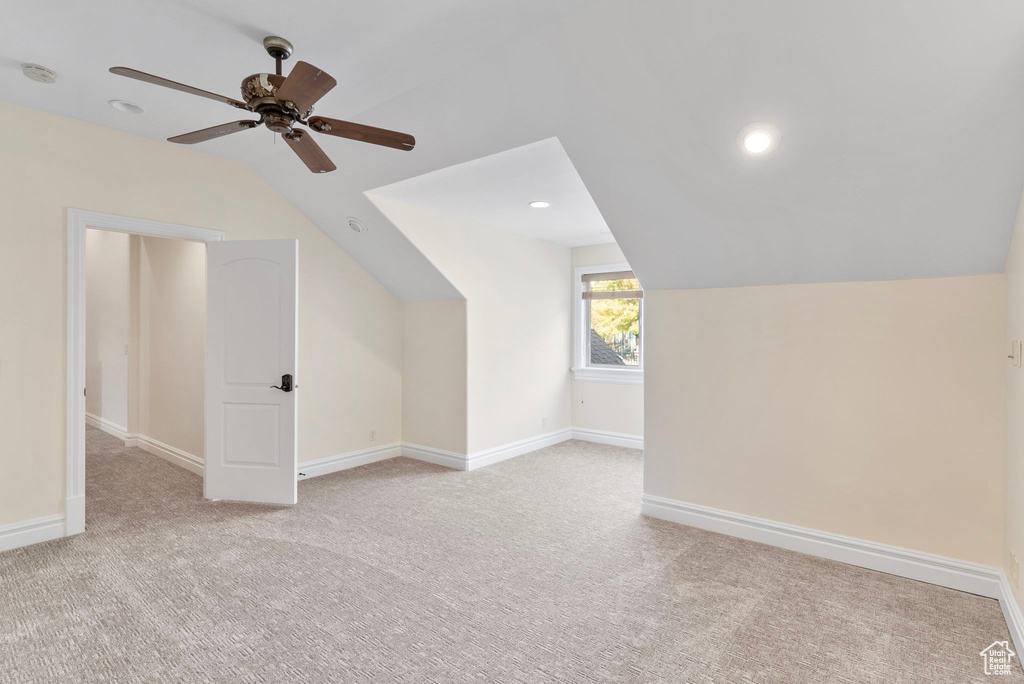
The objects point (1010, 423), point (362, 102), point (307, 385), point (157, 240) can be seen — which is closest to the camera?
point (1010, 423)

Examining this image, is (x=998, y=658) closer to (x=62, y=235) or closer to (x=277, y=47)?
(x=277, y=47)

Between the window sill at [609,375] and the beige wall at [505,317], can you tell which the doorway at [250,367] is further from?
the window sill at [609,375]

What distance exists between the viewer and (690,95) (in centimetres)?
228

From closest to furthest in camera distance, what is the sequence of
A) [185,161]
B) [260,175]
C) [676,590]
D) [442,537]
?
[676,590], [442,537], [185,161], [260,175]

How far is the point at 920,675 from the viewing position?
1962 millimetres

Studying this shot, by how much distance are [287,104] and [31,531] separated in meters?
3.17

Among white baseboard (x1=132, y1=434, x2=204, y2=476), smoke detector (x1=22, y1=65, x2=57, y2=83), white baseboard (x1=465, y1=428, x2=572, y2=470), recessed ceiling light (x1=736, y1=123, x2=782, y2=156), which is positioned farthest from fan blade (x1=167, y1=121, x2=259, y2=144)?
white baseboard (x1=465, y1=428, x2=572, y2=470)

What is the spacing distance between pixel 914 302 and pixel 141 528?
4.91m

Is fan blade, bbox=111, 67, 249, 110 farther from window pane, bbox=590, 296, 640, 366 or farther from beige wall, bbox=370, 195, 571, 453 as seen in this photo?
window pane, bbox=590, 296, 640, 366

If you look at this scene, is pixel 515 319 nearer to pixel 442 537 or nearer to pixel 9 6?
pixel 442 537

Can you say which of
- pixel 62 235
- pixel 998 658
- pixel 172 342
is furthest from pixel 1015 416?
pixel 172 342

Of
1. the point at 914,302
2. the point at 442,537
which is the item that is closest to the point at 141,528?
the point at 442,537

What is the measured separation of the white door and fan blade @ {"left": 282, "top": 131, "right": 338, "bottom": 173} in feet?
4.66

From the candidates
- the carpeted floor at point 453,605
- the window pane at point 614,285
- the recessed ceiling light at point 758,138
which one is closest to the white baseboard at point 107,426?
the carpeted floor at point 453,605
